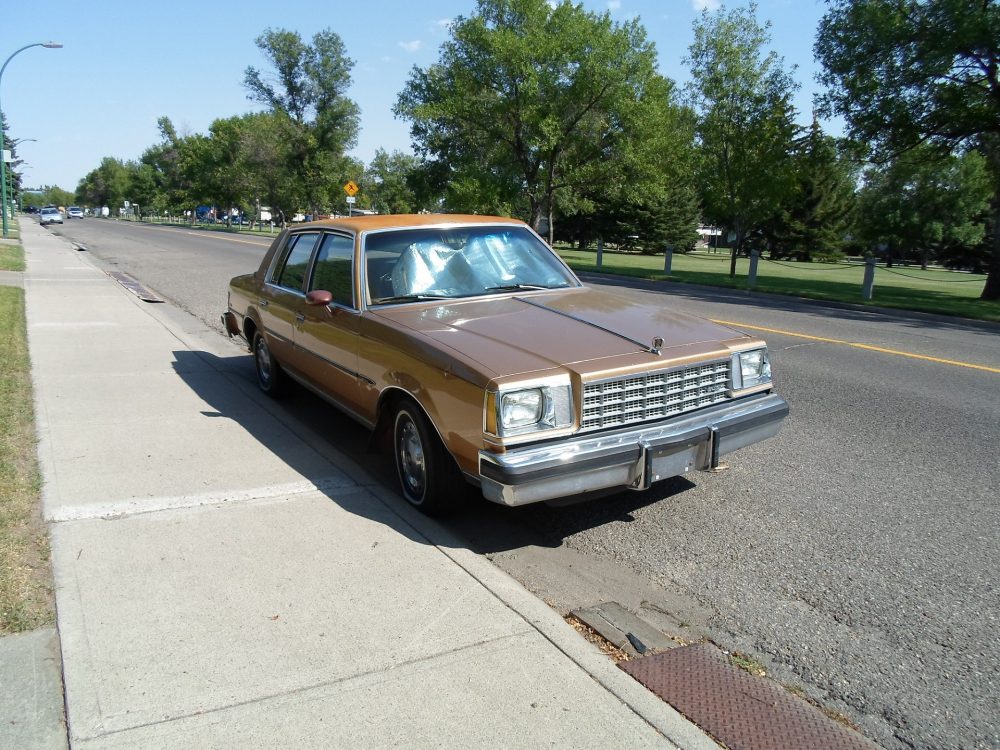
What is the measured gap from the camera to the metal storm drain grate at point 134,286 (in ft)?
46.5

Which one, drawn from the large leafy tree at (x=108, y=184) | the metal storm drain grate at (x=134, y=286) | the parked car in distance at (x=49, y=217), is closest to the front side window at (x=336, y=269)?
the metal storm drain grate at (x=134, y=286)

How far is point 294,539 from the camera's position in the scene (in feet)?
13.3

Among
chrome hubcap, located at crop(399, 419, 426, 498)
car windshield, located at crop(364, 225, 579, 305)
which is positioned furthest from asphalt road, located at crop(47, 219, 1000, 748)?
car windshield, located at crop(364, 225, 579, 305)

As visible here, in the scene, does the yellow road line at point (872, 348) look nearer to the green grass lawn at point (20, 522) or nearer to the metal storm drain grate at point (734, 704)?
the metal storm drain grate at point (734, 704)

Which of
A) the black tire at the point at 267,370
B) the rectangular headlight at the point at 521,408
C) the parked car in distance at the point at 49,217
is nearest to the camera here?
the rectangular headlight at the point at 521,408

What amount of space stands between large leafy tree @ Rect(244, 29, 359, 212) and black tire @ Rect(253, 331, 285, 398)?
5357 cm

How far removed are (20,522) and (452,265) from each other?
2.89 m

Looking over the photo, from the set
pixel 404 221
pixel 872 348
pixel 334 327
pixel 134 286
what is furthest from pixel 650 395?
pixel 134 286

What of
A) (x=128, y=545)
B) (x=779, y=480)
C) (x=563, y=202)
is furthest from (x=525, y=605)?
(x=563, y=202)

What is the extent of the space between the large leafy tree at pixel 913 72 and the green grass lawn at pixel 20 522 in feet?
62.1

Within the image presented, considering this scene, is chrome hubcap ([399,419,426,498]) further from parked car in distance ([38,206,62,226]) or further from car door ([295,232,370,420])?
parked car in distance ([38,206,62,226])

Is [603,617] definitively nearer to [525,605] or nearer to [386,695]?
[525,605]

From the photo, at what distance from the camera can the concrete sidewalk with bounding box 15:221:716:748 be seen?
2.63 metres

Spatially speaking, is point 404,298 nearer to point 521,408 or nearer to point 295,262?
point 521,408
